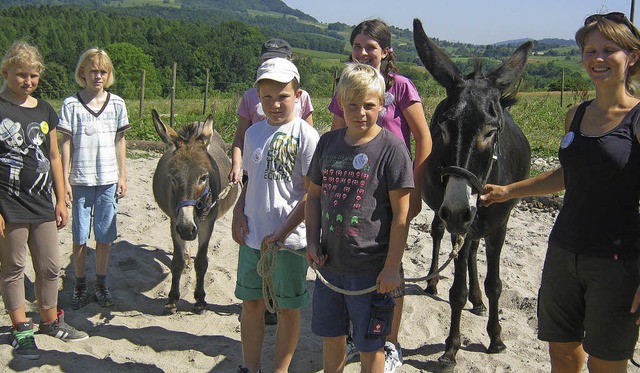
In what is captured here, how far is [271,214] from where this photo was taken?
315cm

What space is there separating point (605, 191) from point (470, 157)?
820mm

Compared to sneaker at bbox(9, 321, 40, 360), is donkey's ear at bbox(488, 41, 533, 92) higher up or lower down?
higher up

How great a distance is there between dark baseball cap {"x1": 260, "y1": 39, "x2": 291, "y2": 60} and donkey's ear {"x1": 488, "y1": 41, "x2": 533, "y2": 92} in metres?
1.75

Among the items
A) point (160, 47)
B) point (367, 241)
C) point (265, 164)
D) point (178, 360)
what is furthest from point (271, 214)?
point (160, 47)

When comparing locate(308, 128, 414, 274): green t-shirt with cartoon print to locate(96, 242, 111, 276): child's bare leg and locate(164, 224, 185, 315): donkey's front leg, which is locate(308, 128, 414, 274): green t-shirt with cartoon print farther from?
locate(96, 242, 111, 276): child's bare leg

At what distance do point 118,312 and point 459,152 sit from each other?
3189 millimetres

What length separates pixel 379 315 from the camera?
2645 mm

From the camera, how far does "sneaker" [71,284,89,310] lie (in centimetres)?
464

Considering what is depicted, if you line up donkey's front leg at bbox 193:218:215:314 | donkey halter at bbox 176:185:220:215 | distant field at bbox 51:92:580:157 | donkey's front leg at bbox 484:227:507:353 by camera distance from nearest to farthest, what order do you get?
donkey's front leg at bbox 484:227:507:353 → donkey halter at bbox 176:185:220:215 → donkey's front leg at bbox 193:218:215:314 → distant field at bbox 51:92:580:157

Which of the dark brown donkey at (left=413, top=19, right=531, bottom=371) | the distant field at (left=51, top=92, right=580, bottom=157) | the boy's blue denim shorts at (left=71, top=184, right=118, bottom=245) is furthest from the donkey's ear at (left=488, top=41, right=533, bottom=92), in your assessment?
the distant field at (left=51, top=92, right=580, bottom=157)

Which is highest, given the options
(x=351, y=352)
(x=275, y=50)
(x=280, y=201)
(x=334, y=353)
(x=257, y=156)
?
(x=275, y=50)

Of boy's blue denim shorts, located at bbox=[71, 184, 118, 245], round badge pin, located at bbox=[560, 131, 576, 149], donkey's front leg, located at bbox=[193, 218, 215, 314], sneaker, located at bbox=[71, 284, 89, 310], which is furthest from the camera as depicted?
donkey's front leg, located at bbox=[193, 218, 215, 314]

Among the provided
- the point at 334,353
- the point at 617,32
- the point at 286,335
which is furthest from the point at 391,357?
the point at 617,32

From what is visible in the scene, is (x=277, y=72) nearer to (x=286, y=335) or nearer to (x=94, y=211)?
(x=286, y=335)
